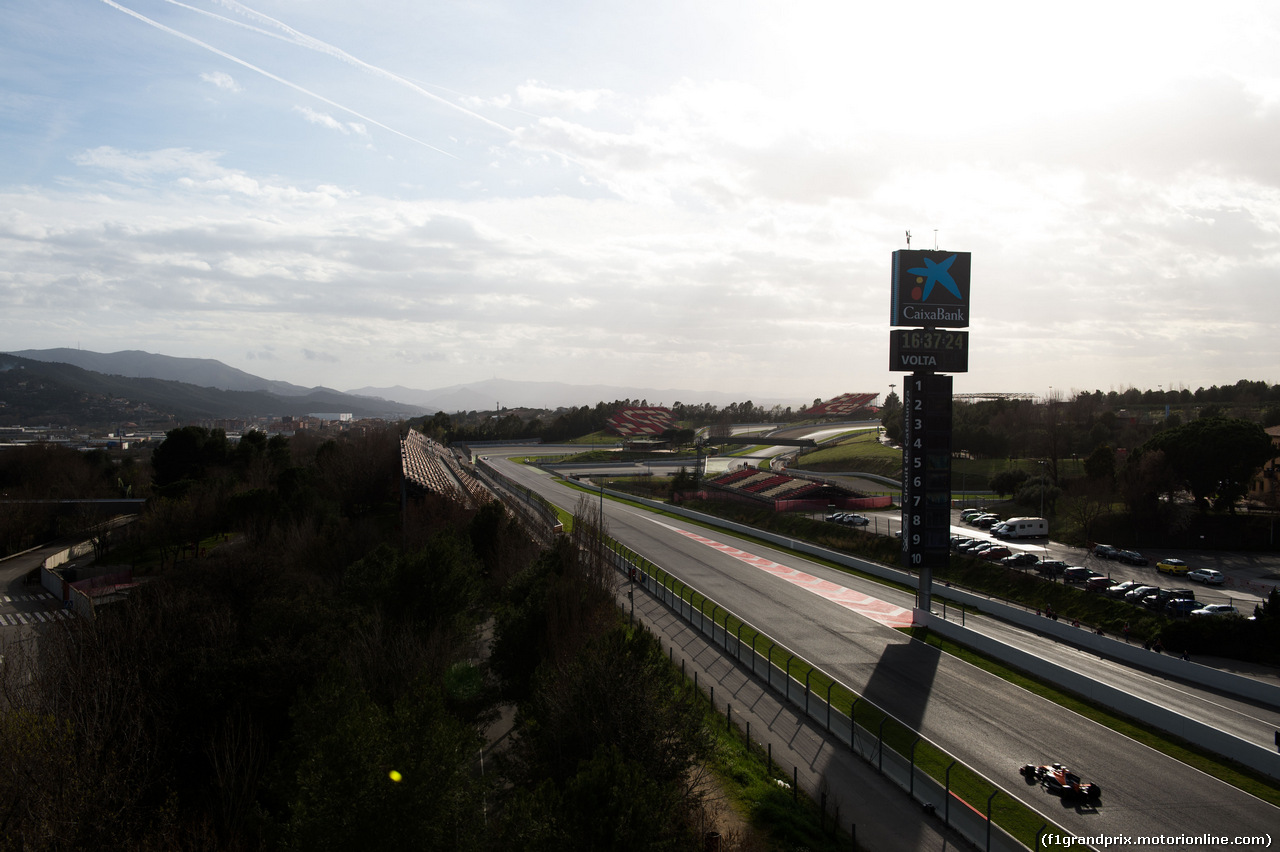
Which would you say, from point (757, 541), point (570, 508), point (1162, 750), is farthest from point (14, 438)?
point (1162, 750)

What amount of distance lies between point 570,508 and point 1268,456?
5190 centimetres

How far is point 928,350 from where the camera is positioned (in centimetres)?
3372

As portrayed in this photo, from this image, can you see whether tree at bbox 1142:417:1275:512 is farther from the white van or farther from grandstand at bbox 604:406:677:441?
grandstand at bbox 604:406:677:441

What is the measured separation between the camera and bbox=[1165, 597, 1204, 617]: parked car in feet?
102

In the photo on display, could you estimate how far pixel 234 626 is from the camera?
26219 mm

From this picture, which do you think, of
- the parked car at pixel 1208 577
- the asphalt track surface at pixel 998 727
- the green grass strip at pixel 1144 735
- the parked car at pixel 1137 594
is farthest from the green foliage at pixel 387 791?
the parked car at pixel 1208 577

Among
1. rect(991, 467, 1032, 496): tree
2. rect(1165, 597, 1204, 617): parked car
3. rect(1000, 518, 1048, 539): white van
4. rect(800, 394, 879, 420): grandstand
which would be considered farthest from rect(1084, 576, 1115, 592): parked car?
rect(800, 394, 879, 420): grandstand

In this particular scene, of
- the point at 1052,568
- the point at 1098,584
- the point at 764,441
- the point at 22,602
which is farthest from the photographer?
the point at 764,441

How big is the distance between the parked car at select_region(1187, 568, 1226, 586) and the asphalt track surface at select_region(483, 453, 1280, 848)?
16.1 meters

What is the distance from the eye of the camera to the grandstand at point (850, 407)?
18838 cm

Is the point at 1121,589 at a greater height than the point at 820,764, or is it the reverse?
the point at 1121,589

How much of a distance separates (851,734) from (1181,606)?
19884mm

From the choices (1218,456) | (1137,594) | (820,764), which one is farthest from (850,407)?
(820,764)

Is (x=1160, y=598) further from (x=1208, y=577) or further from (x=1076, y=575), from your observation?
(x=1208, y=577)
